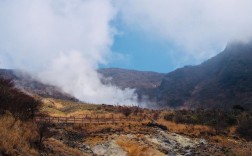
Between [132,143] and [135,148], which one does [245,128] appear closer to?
[132,143]

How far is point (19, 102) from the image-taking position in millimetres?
30891

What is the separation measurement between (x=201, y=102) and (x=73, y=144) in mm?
144276

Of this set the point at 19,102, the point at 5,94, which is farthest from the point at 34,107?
the point at 5,94

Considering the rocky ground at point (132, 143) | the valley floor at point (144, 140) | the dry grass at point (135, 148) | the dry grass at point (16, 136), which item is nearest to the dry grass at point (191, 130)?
the valley floor at point (144, 140)

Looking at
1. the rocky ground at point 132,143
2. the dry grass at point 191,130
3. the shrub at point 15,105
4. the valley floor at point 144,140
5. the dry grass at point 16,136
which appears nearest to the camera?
the dry grass at point 16,136

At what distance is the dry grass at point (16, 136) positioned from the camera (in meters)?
21.1

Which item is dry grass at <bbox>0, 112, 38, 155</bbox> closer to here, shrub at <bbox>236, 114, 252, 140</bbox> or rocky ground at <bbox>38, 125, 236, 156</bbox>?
rocky ground at <bbox>38, 125, 236, 156</bbox>

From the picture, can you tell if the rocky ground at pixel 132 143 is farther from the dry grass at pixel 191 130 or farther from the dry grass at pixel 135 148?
the dry grass at pixel 191 130

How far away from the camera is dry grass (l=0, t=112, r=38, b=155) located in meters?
21.1

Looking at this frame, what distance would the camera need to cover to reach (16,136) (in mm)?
22906

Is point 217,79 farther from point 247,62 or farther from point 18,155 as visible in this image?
point 18,155

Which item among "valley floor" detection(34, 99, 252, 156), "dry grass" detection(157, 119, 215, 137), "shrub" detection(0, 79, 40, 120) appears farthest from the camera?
"dry grass" detection(157, 119, 215, 137)

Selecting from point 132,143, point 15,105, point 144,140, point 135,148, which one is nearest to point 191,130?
point 144,140

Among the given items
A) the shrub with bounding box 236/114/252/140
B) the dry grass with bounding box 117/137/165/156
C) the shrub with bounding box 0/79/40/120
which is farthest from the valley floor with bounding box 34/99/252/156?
the shrub with bounding box 0/79/40/120
